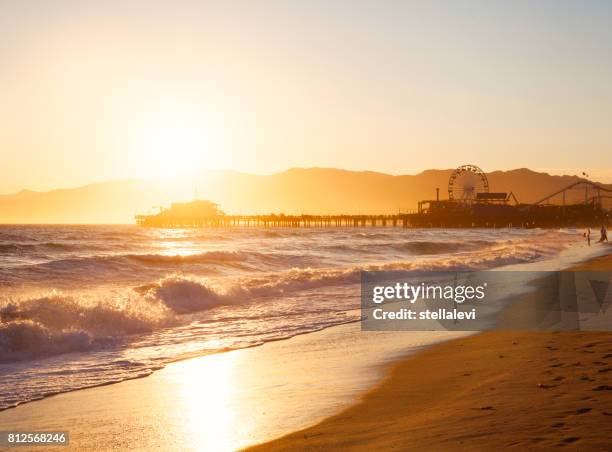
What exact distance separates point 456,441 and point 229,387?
3428mm

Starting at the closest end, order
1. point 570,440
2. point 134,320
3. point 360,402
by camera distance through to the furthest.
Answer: point 570,440, point 360,402, point 134,320

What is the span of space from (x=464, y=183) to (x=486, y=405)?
123m

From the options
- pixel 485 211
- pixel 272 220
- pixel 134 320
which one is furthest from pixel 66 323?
pixel 272 220

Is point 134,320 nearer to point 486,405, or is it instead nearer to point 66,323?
point 66,323

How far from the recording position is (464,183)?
124 m

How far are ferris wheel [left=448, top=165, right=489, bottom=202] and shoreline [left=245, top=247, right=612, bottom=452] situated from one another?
119 meters

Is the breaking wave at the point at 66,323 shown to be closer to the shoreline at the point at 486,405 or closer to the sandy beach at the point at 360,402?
the sandy beach at the point at 360,402

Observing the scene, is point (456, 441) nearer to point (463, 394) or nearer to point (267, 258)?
point (463, 394)

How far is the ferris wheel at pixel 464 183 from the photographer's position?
12406 cm

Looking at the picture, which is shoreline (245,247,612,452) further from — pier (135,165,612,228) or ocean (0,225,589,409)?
pier (135,165,612,228)

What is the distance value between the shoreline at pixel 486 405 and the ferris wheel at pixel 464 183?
119086mm

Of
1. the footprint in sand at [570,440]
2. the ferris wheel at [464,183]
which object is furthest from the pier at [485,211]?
the footprint in sand at [570,440]

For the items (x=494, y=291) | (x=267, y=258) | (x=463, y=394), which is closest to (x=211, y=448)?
(x=463, y=394)

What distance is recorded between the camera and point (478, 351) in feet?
29.3
